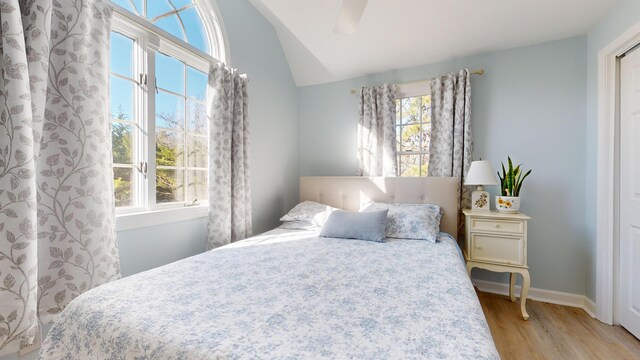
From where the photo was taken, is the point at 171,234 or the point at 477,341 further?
the point at 171,234

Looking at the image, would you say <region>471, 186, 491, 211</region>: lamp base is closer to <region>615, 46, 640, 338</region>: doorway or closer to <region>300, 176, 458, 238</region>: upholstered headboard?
<region>300, 176, 458, 238</region>: upholstered headboard

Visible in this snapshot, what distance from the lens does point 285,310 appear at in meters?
0.99

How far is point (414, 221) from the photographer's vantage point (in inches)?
86.4

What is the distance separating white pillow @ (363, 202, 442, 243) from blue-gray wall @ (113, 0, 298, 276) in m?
1.38

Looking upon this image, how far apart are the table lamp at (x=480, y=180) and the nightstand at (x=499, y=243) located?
0.36 ft

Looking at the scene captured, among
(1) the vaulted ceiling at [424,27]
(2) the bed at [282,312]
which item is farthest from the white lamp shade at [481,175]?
(1) the vaulted ceiling at [424,27]

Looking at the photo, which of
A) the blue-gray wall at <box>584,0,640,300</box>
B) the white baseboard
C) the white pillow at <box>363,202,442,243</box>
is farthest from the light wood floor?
the white pillow at <box>363,202,442,243</box>

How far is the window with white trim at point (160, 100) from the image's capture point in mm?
1766

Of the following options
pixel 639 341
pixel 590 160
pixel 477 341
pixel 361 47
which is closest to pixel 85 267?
pixel 477 341

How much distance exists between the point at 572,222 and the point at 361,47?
98.7 inches

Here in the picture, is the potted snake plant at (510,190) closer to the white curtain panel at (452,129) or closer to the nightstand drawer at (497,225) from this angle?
the nightstand drawer at (497,225)

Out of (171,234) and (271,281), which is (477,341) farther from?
(171,234)

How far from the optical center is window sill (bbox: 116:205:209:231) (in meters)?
1.67

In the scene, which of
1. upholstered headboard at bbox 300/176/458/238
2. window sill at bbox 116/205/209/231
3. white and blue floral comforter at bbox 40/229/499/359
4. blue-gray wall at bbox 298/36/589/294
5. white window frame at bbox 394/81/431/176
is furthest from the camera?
white window frame at bbox 394/81/431/176
